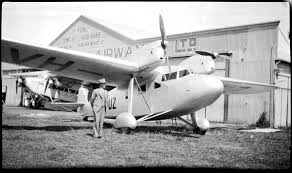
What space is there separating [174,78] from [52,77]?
20621 mm

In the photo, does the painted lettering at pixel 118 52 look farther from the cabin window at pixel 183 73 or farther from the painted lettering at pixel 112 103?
the cabin window at pixel 183 73

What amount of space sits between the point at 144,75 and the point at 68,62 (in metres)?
3.00

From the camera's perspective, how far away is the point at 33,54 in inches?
358

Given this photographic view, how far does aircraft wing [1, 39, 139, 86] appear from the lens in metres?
8.67

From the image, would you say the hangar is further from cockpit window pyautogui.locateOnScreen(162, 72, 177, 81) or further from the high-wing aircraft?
cockpit window pyautogui.locateOnScreen(162, 72, 177, 81)

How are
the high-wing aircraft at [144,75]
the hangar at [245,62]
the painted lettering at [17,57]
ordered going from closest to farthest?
the painted lettering at [17,57]
the high-wing aircraft at [144,75]
the hangar at [245,62]

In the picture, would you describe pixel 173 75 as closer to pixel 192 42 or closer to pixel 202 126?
pixel 202 126

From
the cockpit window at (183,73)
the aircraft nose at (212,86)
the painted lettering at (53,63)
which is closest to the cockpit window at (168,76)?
the cockpit window at (183,73)

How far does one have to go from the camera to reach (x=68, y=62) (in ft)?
32.8

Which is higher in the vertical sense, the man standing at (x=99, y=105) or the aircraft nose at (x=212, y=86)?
the aircraft nose at (x=212, y=86)

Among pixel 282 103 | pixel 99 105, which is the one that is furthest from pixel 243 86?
pixel 99 105

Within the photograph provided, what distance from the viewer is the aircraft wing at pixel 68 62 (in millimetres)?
8674
